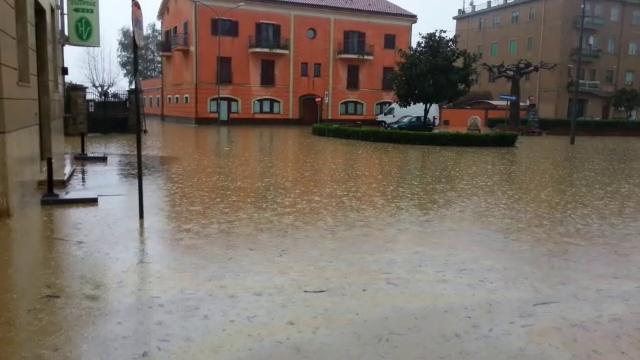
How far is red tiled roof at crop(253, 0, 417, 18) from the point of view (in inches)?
1735

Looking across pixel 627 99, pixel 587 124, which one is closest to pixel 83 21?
pixel 587 124

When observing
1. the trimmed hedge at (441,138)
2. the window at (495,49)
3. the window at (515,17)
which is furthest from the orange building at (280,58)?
the trimmed hedge at (441,138)

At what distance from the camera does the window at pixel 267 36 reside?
42875 millimetres

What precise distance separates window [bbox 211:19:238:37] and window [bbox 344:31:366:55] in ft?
29.6

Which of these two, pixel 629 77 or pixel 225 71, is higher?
pixel 629 77

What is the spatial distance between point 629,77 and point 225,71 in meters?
39.8

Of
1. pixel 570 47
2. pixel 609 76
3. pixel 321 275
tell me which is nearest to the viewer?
pixel 321 275

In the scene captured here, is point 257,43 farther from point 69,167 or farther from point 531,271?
point 531,271

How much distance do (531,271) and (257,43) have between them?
39654 mm

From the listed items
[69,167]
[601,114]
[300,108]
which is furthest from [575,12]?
[69,167]

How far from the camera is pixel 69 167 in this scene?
12141 mm

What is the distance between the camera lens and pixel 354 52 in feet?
150

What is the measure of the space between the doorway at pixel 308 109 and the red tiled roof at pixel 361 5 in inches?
282

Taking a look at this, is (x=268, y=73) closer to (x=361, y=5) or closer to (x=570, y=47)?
(x=361, y=5)
